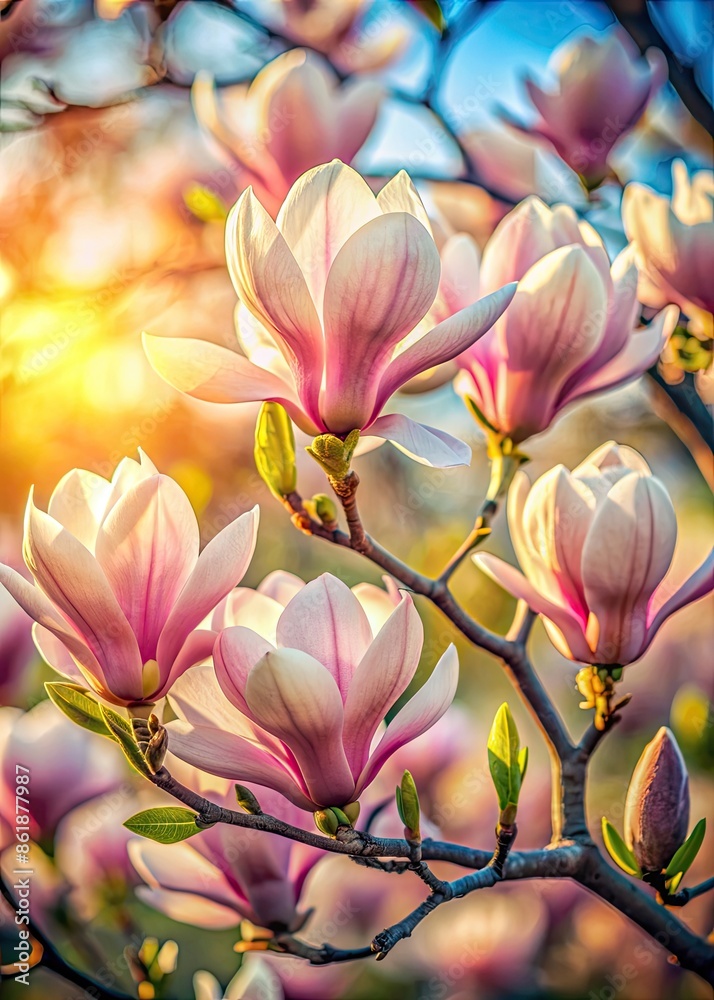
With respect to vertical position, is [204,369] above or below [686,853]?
above

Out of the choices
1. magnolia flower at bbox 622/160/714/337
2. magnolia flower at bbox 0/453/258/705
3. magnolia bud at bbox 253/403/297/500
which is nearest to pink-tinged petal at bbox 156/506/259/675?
magnolia flower at bbox 0/453/258/705

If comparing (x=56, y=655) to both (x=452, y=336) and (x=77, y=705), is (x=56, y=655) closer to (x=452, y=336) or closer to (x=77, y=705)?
(x=77, y=705)

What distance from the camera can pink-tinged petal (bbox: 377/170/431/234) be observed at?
43 centimetres

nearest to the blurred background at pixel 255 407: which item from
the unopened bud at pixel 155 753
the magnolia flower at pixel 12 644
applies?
the magnolia flower at pixel 12 644

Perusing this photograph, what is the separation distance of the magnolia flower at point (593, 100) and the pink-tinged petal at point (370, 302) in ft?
1.64

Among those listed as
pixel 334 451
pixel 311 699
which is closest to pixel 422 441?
pixel 334 451

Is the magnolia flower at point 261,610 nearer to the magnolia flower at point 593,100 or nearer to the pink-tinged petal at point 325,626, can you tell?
the pink-tinged petal at point 325,626

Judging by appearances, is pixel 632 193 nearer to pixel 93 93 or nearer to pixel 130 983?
pixel 93 93

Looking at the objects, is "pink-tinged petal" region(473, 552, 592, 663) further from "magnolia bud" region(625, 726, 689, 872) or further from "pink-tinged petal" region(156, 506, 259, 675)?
"pink-tinged petal" region(156, 506, 259, 675)

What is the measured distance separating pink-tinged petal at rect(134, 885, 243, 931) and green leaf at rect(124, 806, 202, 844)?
0.22m

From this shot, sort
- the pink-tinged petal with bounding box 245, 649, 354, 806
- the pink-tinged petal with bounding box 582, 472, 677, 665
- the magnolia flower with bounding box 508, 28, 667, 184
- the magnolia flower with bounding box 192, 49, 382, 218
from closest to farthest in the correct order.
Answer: the pink-tinged petal with bounding box 245, 649, 354, 806
the pink-tinged petal with bounding box 582, 472, 677, 665
the magnolia flower with bounding box 192, 49, 382, 218
the magnolia flower with bounding box 508, 28, 667, 184

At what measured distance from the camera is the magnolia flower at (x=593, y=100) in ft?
2.64

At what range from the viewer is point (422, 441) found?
0.45 metres

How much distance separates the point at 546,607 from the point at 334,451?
0.55 ft
